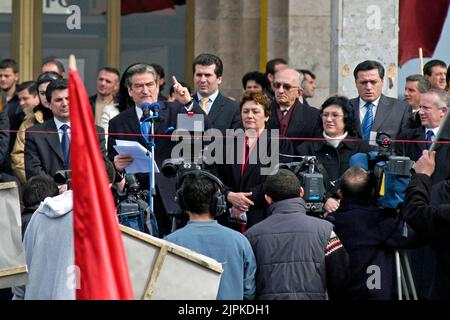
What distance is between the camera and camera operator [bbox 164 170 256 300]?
8.64 m

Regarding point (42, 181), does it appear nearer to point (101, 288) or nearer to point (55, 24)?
point (101, 288)

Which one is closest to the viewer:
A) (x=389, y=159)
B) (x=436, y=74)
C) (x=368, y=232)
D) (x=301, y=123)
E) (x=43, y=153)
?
(x=368, y=232)

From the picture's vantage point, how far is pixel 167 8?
1825cm

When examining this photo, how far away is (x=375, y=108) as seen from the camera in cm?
1195

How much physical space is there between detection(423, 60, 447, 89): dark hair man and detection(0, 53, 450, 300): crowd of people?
0.01 m

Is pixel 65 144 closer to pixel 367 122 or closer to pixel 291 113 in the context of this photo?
pixel 291 113

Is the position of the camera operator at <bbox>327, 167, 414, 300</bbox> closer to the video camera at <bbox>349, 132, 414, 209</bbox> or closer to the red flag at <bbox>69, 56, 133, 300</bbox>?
the video camera at <bbox>349, 132, 414, 209</bbox>

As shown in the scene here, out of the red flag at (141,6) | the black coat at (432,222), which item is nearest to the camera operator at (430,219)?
the black coat at (432,222)

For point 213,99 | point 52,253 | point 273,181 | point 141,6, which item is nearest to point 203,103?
point 213,99

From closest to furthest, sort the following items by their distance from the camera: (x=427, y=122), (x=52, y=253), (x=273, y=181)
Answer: (x=52, y=253), (x=273, y=181), (x=427, y=122)

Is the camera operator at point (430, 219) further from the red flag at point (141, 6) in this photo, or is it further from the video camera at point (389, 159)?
the red flag at point (141, 6)

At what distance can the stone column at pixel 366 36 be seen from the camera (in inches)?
547

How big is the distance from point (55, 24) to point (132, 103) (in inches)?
236

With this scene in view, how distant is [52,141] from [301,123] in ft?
6.57
